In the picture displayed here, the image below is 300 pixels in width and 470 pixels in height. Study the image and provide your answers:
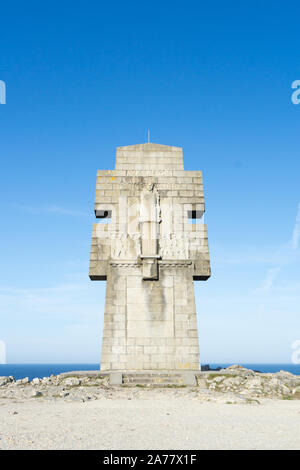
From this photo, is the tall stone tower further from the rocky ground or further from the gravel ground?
the gravel ground

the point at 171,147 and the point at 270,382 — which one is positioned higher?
the point at 171,147

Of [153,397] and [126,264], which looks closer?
[153,397]

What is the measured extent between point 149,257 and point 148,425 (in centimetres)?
1085

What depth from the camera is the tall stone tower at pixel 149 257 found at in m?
18.3

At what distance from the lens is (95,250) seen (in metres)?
19.7

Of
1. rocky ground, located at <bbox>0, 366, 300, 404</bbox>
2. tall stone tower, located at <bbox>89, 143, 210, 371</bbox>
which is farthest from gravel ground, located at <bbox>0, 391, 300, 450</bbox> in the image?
tall stone tower, located at <bbox>89, 143, 210, 371</bbox>

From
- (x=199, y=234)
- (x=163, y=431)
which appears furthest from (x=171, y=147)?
(x=163, y=431)

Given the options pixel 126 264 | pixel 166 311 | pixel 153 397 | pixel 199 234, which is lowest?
pixel 153 397

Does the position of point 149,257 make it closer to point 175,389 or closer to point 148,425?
point 175,389

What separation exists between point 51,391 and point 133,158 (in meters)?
12.8

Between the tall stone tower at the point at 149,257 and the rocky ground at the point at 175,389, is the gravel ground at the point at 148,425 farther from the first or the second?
the tall stone tower at the point at 149,257
